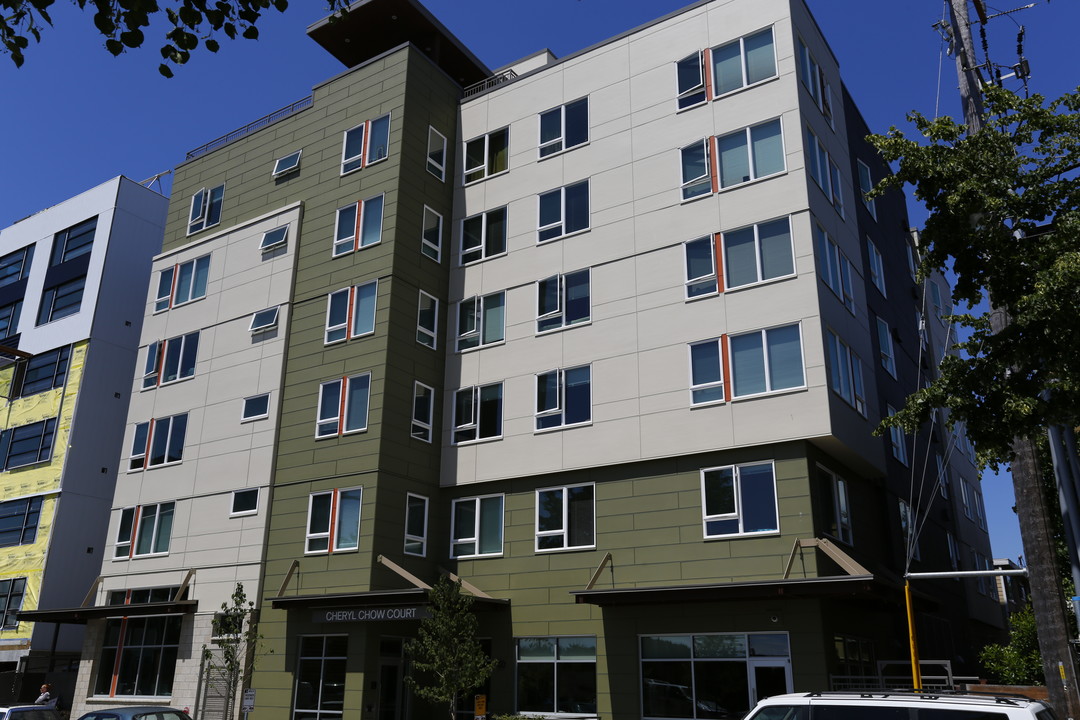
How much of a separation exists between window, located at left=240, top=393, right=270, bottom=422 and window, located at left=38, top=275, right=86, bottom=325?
15.1 meters

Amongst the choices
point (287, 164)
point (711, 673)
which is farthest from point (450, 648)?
point (287, 164)

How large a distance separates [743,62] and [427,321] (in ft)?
40.4

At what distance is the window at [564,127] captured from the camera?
28.2 metres

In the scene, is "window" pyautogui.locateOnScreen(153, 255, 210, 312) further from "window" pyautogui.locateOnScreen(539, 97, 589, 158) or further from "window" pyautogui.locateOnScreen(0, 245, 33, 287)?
"window" pyautogui.locateOnScreen(539, 97, 589, 158)

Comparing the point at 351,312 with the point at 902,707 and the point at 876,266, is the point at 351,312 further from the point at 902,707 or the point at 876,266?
the point at 902,707

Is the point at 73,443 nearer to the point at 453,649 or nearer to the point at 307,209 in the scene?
the point at 307,209

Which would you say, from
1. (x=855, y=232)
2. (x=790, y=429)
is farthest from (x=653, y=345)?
(x=855, y=232)

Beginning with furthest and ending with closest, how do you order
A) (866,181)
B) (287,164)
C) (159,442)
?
(287,164)
(866,181)
(159,442)

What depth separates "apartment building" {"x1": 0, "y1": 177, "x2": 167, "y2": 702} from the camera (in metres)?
34.6

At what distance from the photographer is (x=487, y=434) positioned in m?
26.8

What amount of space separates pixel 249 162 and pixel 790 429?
2247 centimetres

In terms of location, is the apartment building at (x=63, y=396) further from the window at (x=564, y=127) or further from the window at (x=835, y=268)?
the window at (x=835, y=268)

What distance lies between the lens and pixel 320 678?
24.5 metres

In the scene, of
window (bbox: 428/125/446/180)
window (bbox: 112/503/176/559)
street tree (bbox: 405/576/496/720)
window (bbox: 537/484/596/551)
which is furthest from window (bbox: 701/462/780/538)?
window (bbox: 112/503/176/559)
